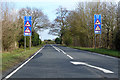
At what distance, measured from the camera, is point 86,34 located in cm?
3916

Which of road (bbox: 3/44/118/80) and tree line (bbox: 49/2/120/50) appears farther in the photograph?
tree line (bbox: 49/2/120/50)

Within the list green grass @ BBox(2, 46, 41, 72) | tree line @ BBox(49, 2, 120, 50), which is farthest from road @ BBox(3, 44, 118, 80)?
tree line @ BBox(49, 2, 120, 50)

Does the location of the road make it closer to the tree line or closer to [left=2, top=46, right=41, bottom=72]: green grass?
[left=2, top=46, right=41, bottom=72]: green grass

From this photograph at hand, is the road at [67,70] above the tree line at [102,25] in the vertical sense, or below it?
below

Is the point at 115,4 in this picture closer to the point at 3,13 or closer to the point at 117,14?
the point at 117,14

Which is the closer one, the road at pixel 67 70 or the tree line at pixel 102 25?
the road at pixel 67 70

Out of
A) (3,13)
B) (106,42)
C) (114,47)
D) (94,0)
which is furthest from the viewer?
(94,0)

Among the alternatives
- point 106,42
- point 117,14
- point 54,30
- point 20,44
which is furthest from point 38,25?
point 117,14

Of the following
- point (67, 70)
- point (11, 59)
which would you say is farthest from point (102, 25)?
point (67, 70)

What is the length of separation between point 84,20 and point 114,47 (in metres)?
11.6

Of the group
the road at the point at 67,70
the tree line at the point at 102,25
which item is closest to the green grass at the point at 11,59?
the road at the point at 67,70

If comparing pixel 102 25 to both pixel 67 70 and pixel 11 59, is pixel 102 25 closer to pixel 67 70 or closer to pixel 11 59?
pixel 11 59

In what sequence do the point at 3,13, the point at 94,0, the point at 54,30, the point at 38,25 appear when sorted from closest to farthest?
the point at 3,13 → the point at 94,0 → the point at 38,25 → the point at 54,30

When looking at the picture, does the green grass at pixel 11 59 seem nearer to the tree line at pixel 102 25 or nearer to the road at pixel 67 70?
the road at pixel 67 70
